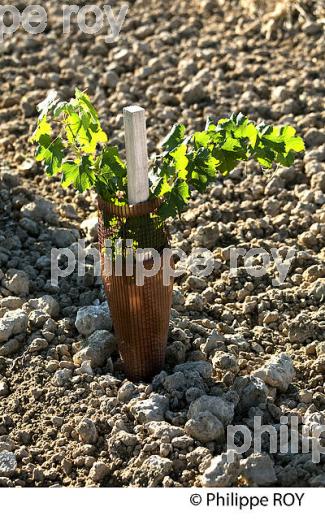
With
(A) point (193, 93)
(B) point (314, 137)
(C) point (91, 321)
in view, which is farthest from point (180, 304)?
(A) point (193, 93)

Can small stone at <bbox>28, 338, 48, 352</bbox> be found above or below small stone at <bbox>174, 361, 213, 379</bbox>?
above

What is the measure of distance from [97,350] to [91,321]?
0.18 metres

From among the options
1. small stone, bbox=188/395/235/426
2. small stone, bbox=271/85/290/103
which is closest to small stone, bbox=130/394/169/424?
small stone, bbox=188/395/235/426

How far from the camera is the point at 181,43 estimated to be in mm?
7090

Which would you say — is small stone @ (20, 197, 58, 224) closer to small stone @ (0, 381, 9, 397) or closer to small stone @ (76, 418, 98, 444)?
small stone @ (0, 381, 9, 397)

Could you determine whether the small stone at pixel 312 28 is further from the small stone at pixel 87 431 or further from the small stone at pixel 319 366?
the small stone at pixel 87 431

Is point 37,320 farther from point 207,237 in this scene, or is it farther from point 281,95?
point 281,95

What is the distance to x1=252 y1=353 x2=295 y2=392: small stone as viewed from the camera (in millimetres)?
4195

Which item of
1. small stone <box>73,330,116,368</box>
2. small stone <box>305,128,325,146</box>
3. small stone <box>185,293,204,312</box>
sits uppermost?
small stone <box>305,128,325,146</box>

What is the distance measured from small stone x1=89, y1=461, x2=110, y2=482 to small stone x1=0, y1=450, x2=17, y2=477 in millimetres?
298

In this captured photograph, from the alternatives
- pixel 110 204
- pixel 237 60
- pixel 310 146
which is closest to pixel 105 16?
pixel 237 60

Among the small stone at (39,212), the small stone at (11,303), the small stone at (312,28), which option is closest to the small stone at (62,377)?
the small stone at (11,303)

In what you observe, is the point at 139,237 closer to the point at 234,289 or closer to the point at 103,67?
the point at 234,289

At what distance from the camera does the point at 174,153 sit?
12.8ft
